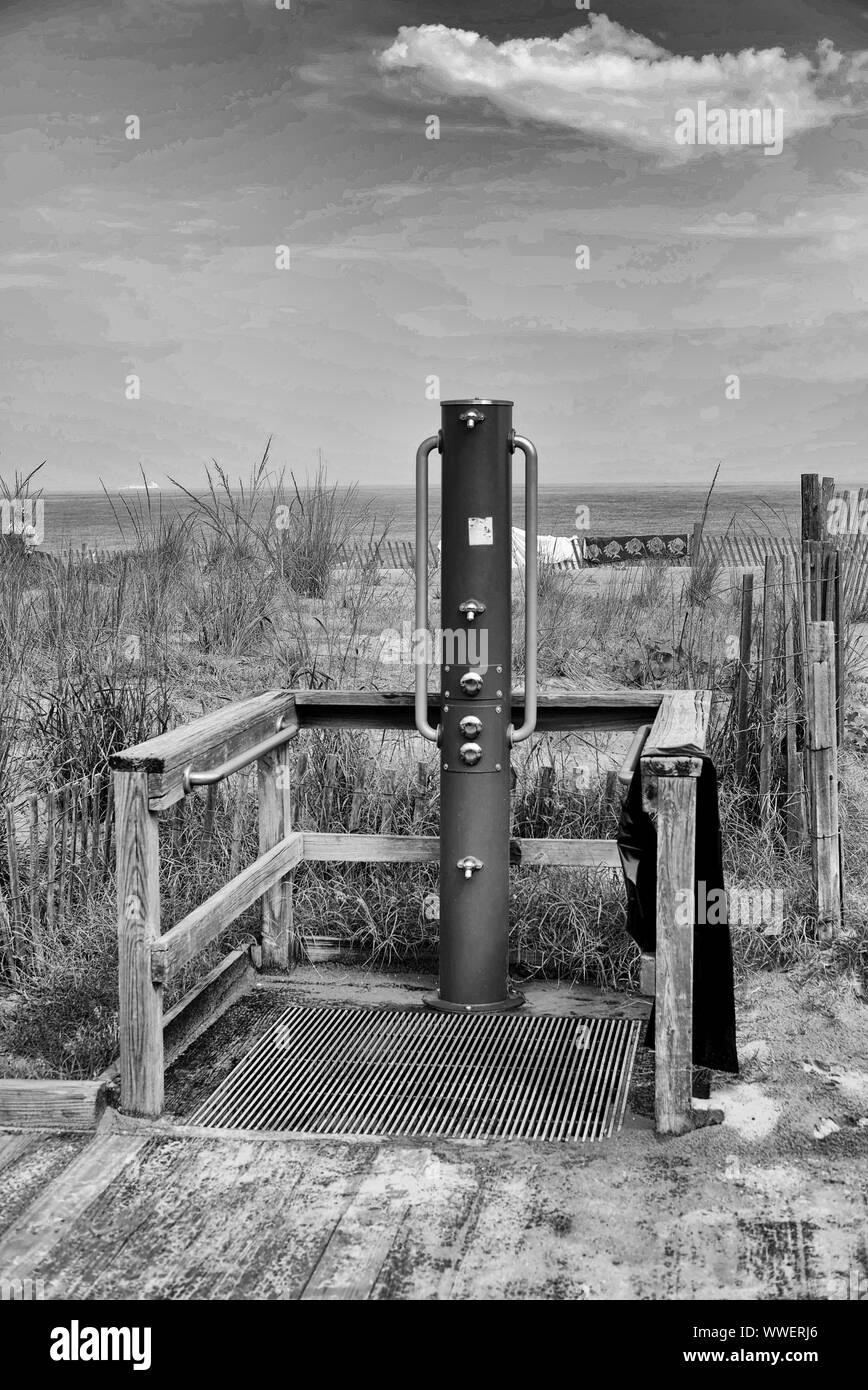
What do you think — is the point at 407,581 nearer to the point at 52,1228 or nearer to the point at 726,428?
the point at 52,1228

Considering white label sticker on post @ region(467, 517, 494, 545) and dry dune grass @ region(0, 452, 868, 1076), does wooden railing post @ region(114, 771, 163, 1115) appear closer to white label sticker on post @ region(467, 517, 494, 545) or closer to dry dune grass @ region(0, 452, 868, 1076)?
dry dune grass @ region(0, 452, 868, 1076)

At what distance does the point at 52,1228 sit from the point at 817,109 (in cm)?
9974

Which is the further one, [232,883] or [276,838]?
[276,838]

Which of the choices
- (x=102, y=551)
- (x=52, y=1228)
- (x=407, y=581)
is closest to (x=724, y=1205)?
(x=52, y=1228)

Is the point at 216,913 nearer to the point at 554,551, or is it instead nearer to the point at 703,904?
the point at 703,904

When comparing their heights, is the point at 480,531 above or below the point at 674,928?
above

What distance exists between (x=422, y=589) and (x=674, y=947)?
150 cm

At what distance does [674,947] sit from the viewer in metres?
3.80

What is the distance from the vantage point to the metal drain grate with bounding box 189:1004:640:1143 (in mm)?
3973

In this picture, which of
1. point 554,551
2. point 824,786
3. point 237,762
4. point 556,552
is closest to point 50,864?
point 237,762

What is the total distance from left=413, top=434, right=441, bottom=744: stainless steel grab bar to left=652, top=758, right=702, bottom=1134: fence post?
1.05 m

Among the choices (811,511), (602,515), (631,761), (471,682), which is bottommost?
(631,761)

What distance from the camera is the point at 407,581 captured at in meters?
12.5

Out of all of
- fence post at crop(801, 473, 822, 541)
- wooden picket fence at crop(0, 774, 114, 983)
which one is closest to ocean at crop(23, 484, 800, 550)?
fence post at crop(801, 473, 822, 541)
